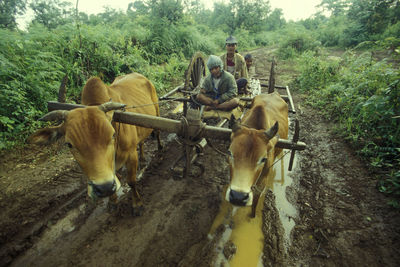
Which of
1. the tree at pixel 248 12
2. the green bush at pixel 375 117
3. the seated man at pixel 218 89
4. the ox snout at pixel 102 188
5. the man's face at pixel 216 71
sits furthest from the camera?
the tree at pixel 248 12

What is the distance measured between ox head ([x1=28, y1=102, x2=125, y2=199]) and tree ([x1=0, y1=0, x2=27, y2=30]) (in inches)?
815

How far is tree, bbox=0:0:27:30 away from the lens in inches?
A: 653

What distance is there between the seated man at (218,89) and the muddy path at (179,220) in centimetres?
145

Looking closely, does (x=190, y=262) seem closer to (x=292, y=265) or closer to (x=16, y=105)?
(x=292, y=265)

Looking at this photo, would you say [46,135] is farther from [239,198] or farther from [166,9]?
[166,9]

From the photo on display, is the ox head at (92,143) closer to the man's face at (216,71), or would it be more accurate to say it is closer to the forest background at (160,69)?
the man's face at (216,71)

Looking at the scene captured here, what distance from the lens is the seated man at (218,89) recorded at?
443cm

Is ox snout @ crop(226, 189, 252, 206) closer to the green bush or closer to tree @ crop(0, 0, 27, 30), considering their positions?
the green bush

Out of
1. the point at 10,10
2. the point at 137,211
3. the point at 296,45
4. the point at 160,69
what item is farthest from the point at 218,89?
the point at 10,10

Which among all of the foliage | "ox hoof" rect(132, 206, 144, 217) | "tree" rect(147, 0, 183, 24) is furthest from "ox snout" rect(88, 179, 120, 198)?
the foliage

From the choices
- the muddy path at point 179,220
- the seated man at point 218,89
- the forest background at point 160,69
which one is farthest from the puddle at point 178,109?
the muddy path at point 179,220

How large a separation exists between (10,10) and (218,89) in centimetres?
2335

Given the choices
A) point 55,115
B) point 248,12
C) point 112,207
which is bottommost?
point 112,207

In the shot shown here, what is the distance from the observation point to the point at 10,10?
17.9 meters
